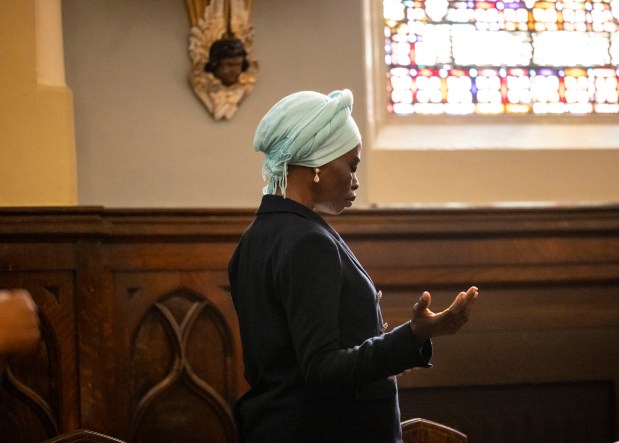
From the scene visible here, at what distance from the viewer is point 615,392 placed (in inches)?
181

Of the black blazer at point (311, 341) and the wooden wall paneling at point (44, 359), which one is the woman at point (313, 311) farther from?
the wooden wall paneling at point (44, 359)

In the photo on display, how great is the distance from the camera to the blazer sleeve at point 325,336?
2105 mm

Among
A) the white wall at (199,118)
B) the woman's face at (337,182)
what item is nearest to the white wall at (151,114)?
the white wall at (199,118)

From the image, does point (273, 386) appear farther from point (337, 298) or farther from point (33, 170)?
point (33, 170)

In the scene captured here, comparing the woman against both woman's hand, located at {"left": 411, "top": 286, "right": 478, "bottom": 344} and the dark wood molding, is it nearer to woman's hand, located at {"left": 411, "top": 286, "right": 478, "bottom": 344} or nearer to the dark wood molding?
woman's hand, located at {"left": 411, "top": 286, "right": 478, "bottom": 344}

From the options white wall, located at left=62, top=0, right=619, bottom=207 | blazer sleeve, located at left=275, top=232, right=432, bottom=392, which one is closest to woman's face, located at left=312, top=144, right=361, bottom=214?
blazer sleeve, located at left=275, top=232, right=432, bottom=392

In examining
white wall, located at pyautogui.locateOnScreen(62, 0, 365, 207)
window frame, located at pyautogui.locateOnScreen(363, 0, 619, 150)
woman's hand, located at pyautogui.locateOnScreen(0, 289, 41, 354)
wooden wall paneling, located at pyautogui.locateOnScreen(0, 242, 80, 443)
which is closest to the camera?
woman's hand, located at pyautogui.locateOnScreen(0, 289, 41, 354)

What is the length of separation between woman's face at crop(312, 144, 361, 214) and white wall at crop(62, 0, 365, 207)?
8.97ft

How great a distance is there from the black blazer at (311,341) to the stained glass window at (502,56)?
11.6ft

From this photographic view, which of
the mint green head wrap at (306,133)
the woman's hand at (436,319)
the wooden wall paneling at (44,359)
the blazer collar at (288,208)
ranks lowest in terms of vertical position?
the wooden wall paneling at (44,359)

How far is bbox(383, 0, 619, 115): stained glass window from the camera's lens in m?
5.80

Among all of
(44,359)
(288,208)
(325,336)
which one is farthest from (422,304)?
(44,359)

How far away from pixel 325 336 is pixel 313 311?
0.06 m

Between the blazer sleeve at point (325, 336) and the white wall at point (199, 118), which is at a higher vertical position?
the white wall at point (199, 118)
